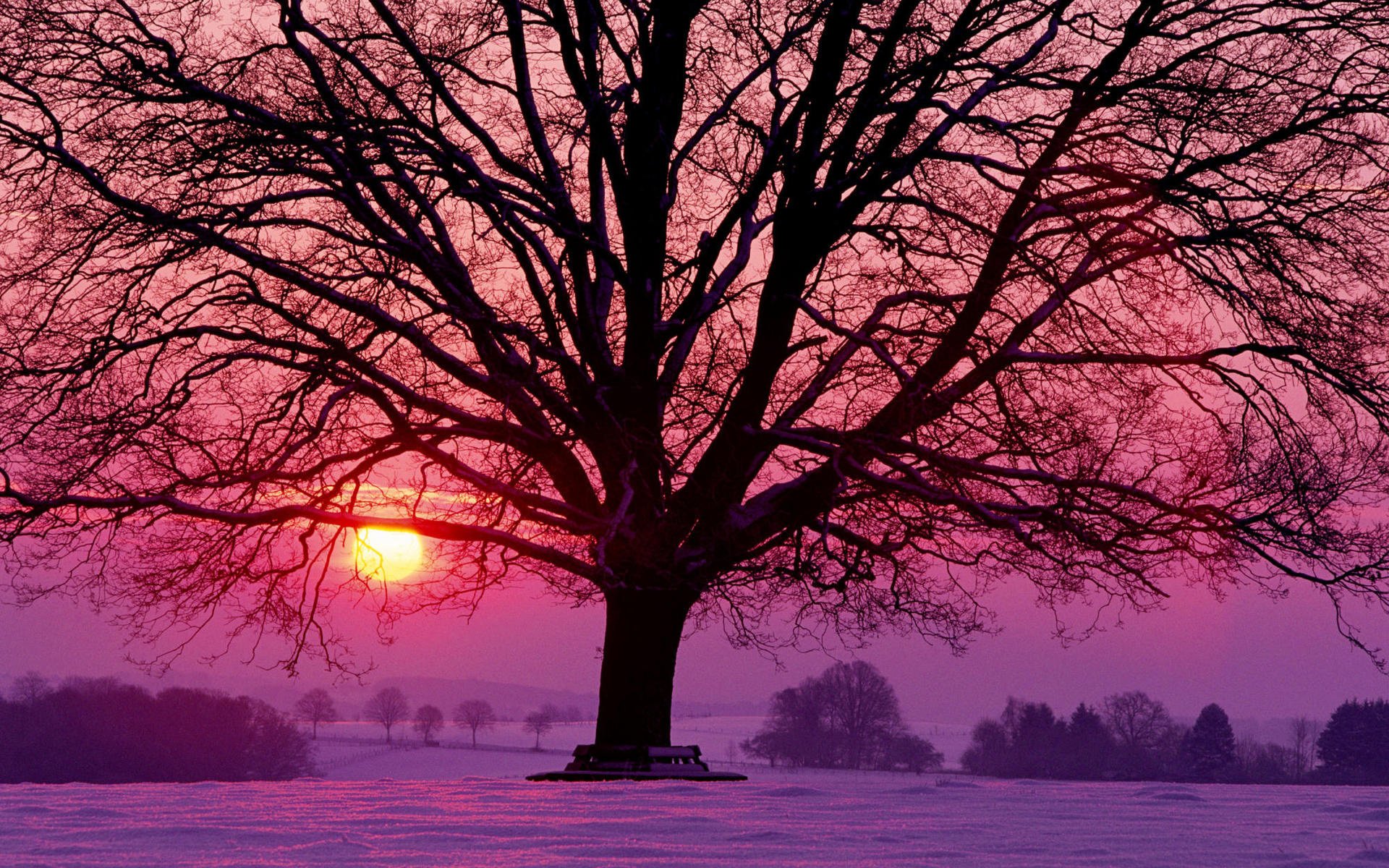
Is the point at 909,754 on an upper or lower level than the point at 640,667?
lower

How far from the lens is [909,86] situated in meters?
11.7

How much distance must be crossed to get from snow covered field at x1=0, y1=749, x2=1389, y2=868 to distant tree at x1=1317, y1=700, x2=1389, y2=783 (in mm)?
19293

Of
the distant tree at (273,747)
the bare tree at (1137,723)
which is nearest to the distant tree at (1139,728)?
the bare tree at (1137,723)

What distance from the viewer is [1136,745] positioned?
58844 mm

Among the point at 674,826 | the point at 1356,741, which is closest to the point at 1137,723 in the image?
A: the point at 1356,741

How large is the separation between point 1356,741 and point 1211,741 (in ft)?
79.1

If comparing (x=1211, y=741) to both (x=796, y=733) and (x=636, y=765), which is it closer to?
(x=796, y=733)

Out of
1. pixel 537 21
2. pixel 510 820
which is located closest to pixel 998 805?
pixel 510 820

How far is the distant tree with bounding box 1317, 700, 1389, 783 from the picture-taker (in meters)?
25.9

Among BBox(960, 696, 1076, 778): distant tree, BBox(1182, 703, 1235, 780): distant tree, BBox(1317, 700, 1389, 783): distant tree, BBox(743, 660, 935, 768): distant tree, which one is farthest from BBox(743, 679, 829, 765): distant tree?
BBox(1317, 700, 1389, 783): distant tree

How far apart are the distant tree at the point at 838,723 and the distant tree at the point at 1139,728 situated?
1054 centimetres

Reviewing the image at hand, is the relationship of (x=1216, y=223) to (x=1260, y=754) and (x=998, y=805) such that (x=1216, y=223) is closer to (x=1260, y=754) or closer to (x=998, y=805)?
(x=998, y=805)

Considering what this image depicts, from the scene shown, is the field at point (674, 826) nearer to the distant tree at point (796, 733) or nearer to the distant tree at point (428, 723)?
the distant tree at point (796, 733)

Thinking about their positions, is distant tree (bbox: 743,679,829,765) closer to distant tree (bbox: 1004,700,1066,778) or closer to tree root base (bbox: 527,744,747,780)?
distant tree (bbox: 1004,700,1066,778)
